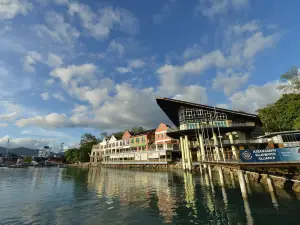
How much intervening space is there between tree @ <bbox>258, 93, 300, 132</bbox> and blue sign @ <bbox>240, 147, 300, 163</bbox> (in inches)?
840

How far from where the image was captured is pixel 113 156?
89.1 metres

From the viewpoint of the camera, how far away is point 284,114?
121 ft

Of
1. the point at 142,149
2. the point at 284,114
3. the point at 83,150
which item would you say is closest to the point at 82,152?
the point at 83,150

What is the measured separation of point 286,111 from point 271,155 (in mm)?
27608

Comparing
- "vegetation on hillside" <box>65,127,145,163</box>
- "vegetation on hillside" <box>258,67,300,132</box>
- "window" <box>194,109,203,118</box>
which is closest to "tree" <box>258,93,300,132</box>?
"vegetation on hillside" <box>258,67,300,132</box>

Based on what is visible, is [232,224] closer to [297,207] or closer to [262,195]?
[297,207]

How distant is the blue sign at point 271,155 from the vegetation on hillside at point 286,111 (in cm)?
2133

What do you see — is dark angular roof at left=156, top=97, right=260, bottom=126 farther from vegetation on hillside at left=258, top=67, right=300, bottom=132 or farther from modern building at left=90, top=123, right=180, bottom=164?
modern building at left=90, top=123, right=180, bottom=164

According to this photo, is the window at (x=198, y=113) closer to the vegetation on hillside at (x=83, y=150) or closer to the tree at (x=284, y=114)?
the tree at (x=284, y=114)

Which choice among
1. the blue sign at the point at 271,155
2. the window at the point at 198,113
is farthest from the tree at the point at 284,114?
the blue sign at the point at 271,155

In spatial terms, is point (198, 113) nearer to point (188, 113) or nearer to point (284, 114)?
point (188, 113)

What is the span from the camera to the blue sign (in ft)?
48.3

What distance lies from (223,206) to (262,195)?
6.28 meters

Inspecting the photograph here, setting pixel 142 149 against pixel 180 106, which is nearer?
pixel 180 106
